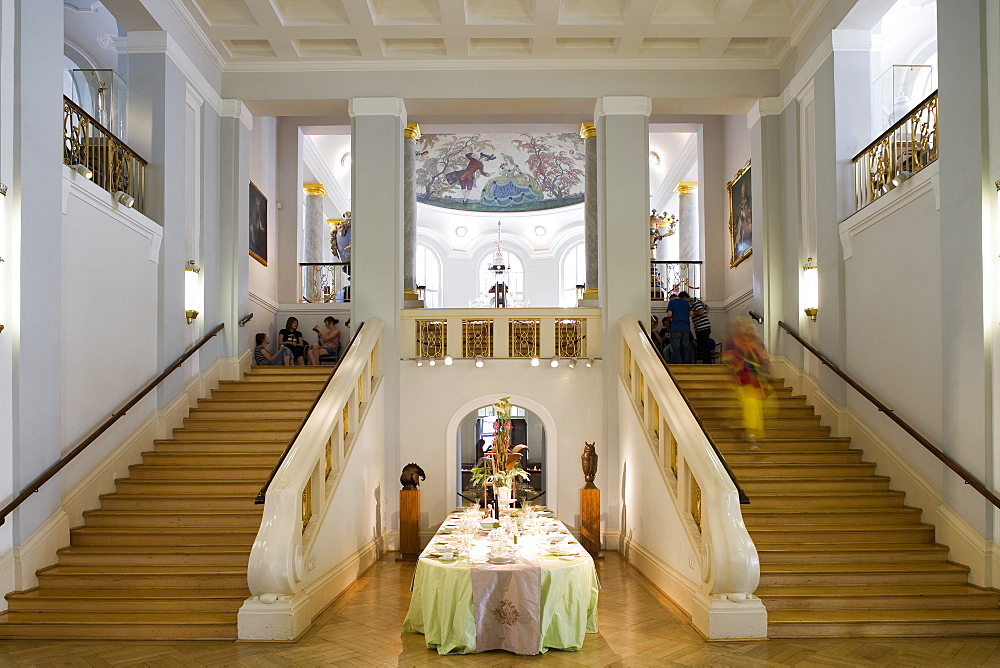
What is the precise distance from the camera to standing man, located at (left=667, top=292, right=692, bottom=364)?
13470 mm

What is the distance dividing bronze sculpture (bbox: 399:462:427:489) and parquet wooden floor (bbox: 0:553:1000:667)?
340cm

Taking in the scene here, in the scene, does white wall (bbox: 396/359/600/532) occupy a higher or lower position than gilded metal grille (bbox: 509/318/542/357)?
lower

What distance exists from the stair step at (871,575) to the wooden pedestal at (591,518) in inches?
126

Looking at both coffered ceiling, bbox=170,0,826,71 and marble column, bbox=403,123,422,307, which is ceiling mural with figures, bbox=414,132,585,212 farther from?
coffered ceiling, bbox=170,0,826,71

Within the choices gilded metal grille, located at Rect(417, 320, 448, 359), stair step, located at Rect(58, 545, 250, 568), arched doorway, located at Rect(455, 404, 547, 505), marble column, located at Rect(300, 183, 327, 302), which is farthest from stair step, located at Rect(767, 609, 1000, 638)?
arched doorway, located at Rect(455, 404, 547, 505)

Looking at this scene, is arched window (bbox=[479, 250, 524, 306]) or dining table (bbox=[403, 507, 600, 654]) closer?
dining table (bbox=[403, 507, 600, 654])

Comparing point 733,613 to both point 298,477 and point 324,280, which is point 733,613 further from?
point 324,280

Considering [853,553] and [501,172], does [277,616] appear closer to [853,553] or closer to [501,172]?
[853,553]

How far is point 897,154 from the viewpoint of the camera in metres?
9.68

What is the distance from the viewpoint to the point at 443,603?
6641 millimetres

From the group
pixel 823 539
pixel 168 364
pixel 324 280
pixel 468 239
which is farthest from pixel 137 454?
pixel 468 239

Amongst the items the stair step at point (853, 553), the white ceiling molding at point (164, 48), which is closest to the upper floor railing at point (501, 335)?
the white ceiling molding at point (164, 48)

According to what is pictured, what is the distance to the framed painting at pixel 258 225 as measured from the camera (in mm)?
15266

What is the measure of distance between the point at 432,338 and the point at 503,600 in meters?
6.23
